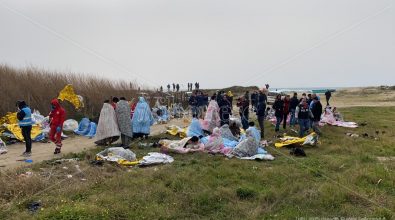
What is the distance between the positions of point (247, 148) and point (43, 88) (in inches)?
544

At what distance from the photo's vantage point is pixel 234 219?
6.55m

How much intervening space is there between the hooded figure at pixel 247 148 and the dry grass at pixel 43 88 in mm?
→ 11857

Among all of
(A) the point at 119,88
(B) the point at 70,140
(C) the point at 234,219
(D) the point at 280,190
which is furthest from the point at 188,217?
(A) the point at 119,88

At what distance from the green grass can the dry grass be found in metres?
11.0

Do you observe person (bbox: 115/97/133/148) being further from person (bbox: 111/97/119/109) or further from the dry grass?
the dry grass

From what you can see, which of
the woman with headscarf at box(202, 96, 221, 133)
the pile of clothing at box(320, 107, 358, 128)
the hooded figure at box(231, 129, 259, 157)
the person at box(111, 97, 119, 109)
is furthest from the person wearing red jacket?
the pile of clothing at box(320, 107, 358, 128)

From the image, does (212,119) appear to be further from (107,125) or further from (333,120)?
(333,120)

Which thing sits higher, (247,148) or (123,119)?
(123,119)

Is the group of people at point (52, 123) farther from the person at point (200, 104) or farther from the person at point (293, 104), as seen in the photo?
the person at point (200, 104)

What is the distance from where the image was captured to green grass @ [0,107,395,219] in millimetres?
6633

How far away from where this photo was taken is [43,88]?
2123 centimetres

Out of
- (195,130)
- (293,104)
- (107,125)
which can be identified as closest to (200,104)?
(293,104)

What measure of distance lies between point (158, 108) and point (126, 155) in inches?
604

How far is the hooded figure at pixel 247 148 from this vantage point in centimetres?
1155
